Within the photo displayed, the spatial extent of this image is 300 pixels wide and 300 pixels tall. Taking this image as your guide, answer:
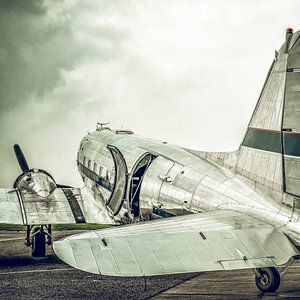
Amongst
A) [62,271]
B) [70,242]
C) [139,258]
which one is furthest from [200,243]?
[62,271]

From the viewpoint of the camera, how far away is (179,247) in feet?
37.9

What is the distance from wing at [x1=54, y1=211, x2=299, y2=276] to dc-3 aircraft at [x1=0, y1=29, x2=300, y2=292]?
0.9 inches

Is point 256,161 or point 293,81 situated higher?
point 293,81

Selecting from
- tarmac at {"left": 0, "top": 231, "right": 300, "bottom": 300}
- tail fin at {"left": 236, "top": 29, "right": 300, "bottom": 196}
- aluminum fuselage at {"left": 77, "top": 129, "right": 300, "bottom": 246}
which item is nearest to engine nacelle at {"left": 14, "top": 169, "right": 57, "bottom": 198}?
aluminum fuselage at {"left": 77, "top": 129, "right": 300, "bottom": 246}

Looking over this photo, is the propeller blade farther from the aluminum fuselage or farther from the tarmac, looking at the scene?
the tarmac

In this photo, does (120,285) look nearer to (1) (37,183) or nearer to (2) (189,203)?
(2) (189,203)

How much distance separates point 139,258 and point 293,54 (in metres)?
6.93

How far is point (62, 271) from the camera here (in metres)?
18.7

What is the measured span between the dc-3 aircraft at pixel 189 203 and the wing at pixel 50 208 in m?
0.04

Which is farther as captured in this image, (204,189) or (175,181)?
(175,181)

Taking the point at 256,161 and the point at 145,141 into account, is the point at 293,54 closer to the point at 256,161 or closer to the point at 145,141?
the point at 256,161

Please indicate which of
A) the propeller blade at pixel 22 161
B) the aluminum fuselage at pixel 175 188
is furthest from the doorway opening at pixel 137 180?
the propeller blade at pixel 22 161

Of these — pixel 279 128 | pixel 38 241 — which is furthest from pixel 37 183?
pixel 279 128

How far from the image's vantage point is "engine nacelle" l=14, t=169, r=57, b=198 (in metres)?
23.1
